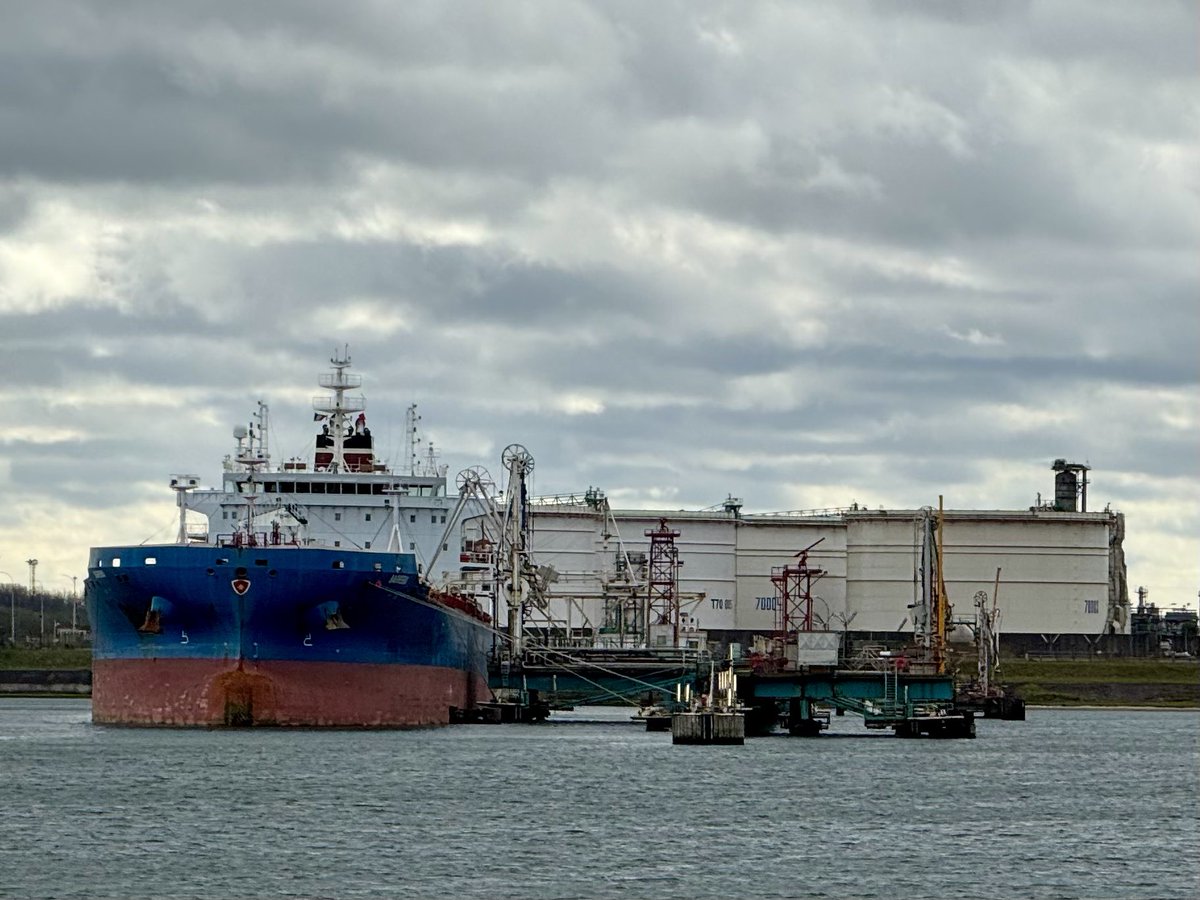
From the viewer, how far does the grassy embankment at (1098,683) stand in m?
124

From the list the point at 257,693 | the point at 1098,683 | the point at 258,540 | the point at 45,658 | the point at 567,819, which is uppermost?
the point at 258,540

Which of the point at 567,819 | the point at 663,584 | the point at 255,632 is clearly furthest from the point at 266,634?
the point at 663,584

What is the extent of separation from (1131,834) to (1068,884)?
869cm

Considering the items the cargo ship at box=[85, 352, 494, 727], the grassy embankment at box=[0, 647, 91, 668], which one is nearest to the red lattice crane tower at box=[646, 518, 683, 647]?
the cargo ship at box=[85, 352, 494, 727]

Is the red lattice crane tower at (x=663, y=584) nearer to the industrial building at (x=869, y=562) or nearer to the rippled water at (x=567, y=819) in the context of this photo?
the industrial building at (x=869, y=562)

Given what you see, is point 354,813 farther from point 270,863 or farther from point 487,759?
point 487,759

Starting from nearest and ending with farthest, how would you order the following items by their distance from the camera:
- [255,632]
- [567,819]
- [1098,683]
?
[567,819]
[255,632]
[1098,683]

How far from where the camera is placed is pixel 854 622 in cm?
12775

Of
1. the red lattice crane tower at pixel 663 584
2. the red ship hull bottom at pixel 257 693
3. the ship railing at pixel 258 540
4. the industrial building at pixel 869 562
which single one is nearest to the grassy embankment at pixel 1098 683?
the industrial building at pixel 869 562

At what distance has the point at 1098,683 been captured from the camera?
12544 centimetres

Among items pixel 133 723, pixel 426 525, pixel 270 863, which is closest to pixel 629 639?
pixel 426 525

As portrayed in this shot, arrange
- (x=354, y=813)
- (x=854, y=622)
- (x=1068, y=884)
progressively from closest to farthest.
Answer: (x=1068, y=884)
(x=354, y=813)
(x=854, y=622)

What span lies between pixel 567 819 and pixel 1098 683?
3407 inches

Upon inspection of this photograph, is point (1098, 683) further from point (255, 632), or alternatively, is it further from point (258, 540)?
point (255, 632)
